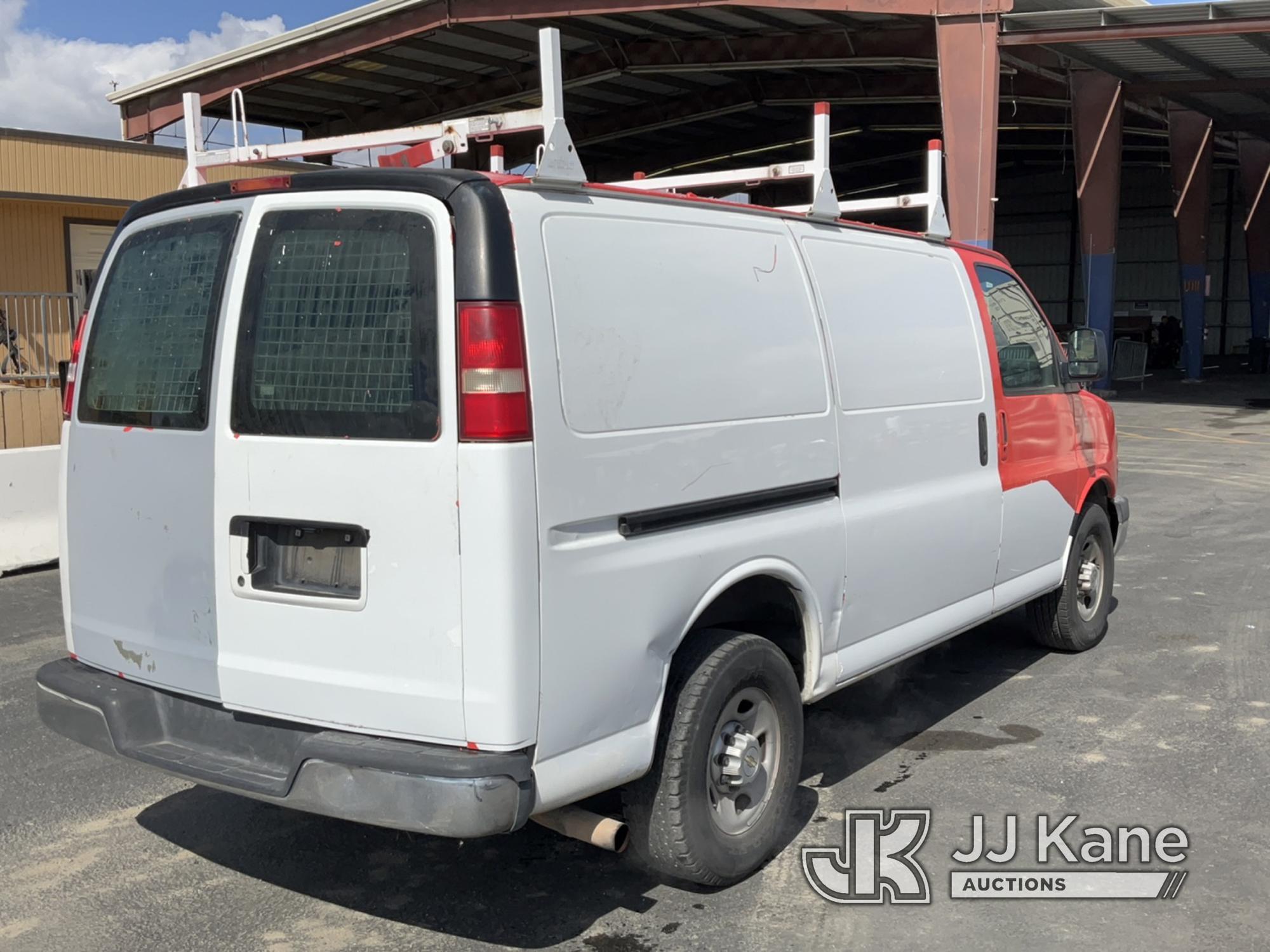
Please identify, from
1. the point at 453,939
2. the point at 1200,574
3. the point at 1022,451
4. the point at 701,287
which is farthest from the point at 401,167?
the point at 1200,574

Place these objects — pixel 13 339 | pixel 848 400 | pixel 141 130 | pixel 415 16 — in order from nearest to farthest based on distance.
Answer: pixel 848 400 < pixel 13 339 < pixel 415 16 < pixel 141 130

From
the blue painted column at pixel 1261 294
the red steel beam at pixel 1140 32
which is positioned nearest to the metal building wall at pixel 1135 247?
the blue painted column at pixel 1261 294

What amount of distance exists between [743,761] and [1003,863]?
1030 mm

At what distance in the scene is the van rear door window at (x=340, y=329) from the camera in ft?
10.7

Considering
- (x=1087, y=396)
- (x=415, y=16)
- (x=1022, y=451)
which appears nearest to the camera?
(x=1022, y=451)

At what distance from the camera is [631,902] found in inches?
154

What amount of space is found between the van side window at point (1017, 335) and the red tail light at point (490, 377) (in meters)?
3.24

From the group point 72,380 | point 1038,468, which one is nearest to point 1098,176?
point 1038,468

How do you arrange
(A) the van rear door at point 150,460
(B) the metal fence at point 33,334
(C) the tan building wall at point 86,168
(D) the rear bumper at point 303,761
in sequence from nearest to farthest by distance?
(D) the rear bumper at point 303,761, (A) the van rear door at point 150,460, (B) the metal fence at point 33,334, (C) the tan building wall at point 86,168

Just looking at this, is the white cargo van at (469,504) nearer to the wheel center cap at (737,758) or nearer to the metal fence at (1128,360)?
the wheel center cap at (737,758)

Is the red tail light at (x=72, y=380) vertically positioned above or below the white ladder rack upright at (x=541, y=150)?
below

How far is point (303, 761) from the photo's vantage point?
131 inches

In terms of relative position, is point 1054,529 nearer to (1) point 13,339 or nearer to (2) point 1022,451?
(2) point 1022,451

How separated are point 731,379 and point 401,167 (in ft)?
4.01
